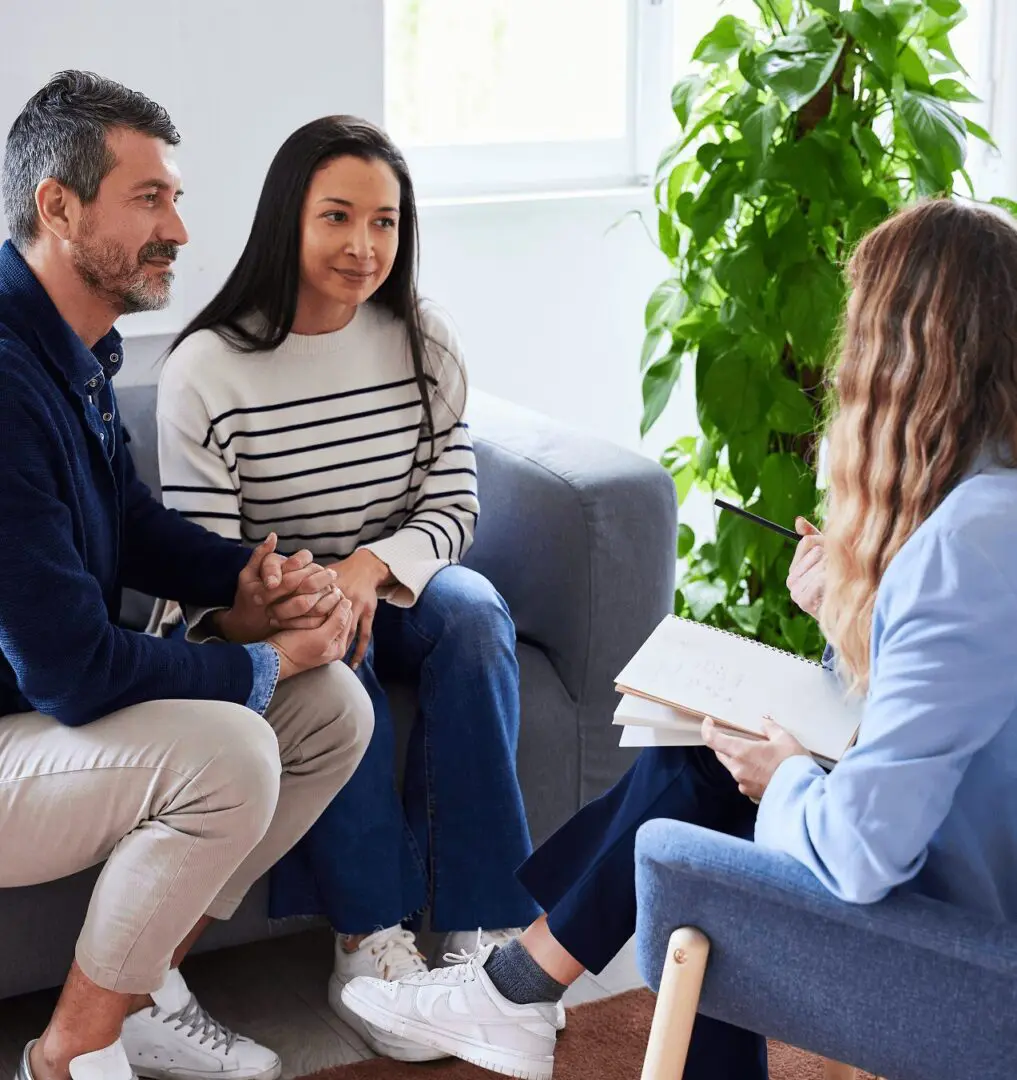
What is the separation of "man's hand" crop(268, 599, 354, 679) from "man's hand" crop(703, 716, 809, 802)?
0.60 meters

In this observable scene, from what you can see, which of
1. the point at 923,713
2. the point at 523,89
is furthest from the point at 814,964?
the point at 523,89

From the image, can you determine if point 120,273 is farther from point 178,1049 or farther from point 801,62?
point 801,62

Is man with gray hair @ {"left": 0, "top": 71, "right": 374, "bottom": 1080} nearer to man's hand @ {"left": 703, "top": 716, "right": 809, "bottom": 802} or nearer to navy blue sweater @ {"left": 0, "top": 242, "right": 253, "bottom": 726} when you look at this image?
navy blue sweater @ {"left": 0, "top": 242, "right": 253, "bottom": 726}

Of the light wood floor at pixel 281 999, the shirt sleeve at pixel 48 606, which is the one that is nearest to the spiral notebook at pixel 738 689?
the shirt sleeve at pixel 48 606

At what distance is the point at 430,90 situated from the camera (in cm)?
313

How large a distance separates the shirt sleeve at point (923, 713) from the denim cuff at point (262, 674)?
813mm

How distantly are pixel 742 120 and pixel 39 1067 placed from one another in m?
1.73

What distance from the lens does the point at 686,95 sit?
2.56 m

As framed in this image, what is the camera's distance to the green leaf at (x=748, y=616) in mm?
2814

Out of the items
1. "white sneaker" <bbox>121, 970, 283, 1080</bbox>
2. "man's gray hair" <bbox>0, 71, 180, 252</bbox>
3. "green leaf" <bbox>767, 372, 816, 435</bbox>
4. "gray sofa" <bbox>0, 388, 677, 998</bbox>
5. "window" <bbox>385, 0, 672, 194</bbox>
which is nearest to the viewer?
"man's gray hair" <bbox>0, 71, 180, 252</bbox>

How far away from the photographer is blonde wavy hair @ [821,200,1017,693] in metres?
1.23

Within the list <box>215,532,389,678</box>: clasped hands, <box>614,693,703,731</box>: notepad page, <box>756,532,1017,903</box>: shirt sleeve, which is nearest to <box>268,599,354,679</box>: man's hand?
<box>215,532,389,678</box>: clasped hands

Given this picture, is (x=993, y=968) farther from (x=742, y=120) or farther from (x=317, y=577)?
(x=742, y=120)

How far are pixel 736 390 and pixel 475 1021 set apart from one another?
49.4 inches
